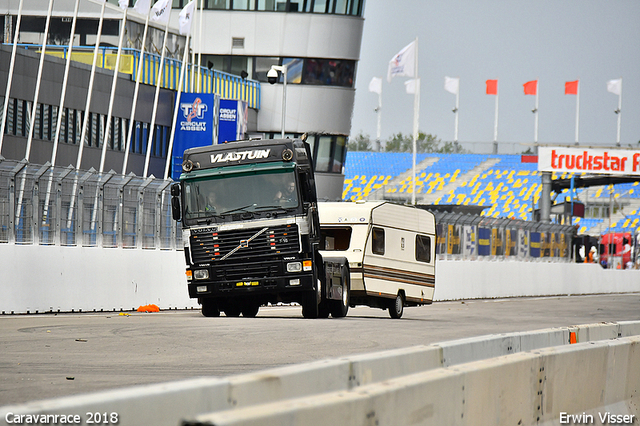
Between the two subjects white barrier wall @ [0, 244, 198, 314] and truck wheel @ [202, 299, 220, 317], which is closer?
white barrier wall @ [0, 244, 198, 314]

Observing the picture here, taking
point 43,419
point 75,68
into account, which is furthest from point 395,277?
point 75,68

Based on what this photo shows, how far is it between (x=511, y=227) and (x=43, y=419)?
124 feet

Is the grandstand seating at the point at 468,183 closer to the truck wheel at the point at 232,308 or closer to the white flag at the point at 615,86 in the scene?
the white flag at the point at 615,86

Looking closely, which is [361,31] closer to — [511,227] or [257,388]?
[511,227]

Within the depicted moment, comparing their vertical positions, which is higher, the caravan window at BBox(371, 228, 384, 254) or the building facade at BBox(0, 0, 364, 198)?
the building facade at BBox(0, 0, 364, 198)

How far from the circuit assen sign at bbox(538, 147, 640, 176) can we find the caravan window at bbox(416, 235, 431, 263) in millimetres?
35537

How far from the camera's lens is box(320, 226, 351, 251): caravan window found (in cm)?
2247

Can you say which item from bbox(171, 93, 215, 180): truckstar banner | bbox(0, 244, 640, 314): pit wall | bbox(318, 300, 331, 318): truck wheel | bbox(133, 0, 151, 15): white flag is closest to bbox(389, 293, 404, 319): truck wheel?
bbox(318, 300, 331, 318): truck wheel

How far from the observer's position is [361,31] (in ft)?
197

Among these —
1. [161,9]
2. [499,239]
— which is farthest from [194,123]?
[499,239]

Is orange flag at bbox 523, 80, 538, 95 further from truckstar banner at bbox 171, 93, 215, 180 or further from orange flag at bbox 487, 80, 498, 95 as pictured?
truckstar banner at bbox 171, 93, 215, 180

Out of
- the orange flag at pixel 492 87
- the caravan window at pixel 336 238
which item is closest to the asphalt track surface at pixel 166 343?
the caravan window at pixel 336 238

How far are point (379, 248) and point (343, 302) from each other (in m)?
2.14

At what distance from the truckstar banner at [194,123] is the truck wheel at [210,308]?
29462 millimetres
